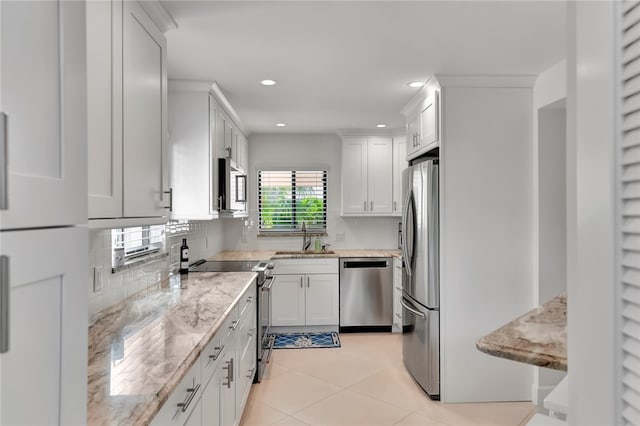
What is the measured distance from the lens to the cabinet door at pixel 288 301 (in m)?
4.75

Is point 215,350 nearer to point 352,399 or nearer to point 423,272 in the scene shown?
point 352,399

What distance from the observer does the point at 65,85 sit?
604 millimetres

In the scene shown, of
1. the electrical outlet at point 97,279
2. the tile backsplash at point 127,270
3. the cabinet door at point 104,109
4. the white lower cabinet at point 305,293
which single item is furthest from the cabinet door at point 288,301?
the cabinet door at point 104,109

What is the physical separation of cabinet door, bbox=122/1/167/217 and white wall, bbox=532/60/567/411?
269 centimetres

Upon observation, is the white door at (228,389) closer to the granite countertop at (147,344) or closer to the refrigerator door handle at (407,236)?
the granite countertop at (147,344)

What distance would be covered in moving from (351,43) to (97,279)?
75.8 inches

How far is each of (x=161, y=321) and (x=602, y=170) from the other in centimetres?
191

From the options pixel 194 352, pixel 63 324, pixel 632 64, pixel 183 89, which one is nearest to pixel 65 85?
pixel 63 324

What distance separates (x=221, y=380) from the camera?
2.05m

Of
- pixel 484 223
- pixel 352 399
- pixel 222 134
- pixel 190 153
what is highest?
pixel 222 134

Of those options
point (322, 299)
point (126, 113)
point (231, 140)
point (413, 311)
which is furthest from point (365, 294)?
point (126, 113)

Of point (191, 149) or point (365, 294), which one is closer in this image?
point (191, 149)

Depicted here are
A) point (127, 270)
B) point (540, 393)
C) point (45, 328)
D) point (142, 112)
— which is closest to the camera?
point (45, 328)

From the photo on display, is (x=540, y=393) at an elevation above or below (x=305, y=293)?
below
